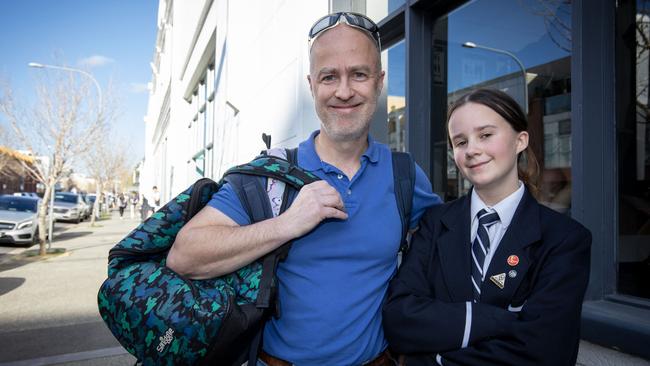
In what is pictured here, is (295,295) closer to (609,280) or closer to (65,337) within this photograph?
(609,280)

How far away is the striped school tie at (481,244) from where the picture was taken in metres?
1.63

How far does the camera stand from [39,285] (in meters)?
8.00

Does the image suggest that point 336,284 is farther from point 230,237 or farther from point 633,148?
point 633,148

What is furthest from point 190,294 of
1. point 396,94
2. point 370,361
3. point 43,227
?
point 43,227

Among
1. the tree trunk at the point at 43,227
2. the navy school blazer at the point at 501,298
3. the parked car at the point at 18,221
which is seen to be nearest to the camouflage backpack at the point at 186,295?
the navy school blazer at the point at 501,298

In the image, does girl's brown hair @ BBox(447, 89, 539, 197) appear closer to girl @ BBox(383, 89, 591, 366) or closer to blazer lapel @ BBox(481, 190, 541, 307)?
girl @ BBox(383, 89, 591, 366)

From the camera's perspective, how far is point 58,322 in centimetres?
569

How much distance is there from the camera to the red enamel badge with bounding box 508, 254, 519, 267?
59.7 inches

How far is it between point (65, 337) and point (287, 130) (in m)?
3.77

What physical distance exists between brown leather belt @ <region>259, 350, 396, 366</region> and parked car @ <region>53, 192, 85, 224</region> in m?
26.4

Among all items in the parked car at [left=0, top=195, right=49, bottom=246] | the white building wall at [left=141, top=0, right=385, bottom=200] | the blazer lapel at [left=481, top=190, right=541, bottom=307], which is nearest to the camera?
the blazer lapel at [left=481, top=190, right=541, bottom=307]

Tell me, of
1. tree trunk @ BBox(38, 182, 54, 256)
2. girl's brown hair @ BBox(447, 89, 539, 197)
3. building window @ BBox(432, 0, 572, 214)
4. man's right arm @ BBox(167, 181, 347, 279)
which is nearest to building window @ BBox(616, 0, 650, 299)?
building window @ BBox(432, 0, 572, 214)

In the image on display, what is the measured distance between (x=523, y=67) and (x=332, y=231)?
2915 millimetres

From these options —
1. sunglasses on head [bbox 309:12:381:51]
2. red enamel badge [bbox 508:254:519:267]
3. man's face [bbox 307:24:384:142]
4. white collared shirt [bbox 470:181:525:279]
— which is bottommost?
red enamel badge [bbox 508:254:519:267]
